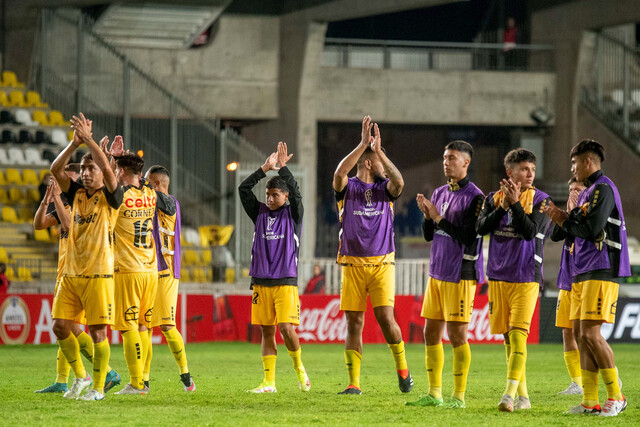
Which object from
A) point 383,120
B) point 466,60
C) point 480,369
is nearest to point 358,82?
point 383,120

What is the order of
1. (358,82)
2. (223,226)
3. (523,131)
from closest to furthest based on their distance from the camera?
(223,226)
(358,82)
(523,131)

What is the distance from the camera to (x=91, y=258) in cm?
892

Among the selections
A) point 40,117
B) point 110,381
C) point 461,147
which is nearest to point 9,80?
point 40,117

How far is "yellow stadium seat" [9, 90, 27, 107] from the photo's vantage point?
2495 cm

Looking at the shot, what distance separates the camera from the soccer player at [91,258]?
8.90 meters

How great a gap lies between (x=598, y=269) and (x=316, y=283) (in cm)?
1201

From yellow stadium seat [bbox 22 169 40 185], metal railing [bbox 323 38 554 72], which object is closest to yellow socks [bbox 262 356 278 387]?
yellow stadium seat [bbox 22 169 40 185]

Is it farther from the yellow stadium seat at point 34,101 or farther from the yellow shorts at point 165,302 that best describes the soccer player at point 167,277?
the yellow stadium seat at point 34,101

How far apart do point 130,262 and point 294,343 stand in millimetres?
1897

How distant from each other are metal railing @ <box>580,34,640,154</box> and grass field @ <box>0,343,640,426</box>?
14841 mm

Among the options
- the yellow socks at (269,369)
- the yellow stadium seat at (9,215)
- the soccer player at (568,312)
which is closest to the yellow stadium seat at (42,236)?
the yellow stadium seat at (9,215)

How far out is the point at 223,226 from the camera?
2309 centimetres

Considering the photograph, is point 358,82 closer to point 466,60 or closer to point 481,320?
point 466,60

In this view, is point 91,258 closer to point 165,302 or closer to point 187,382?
point 165,302
